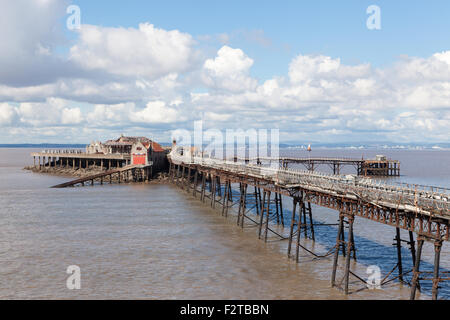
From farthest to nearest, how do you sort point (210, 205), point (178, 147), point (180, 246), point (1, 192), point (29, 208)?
point (178, 147), point (1, 192), point (210, 205), point (29, 208), point (180, 246)

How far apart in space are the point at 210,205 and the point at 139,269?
94.8ft

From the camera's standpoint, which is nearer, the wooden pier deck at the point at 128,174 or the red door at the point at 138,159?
the wooden pier deck at the point at 128,174

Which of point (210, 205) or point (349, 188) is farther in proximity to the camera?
point (210, 205)

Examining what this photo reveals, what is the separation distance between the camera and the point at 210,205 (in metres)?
55.9

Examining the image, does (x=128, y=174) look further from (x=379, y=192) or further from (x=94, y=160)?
(x=379, y=192)

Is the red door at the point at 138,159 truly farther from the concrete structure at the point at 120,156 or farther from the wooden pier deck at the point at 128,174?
the wooden pier deck at the point at 128,174

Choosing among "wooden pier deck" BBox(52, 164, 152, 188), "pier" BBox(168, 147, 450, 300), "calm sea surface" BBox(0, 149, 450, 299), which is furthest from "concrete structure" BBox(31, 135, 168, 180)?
"pier" BBox(168, 147, 450, 300)

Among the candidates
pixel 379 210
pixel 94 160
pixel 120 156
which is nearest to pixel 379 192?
pixel 379 210

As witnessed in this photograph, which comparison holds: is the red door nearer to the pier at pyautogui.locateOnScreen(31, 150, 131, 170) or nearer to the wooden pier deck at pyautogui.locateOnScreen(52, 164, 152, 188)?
the wooden pier deck at pyautogui.locateOnScreen(52, 164, 152, 188)

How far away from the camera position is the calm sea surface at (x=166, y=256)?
2361cm

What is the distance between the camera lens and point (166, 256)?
30328 mm

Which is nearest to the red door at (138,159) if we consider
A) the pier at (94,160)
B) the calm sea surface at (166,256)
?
the pier at (94,160)
